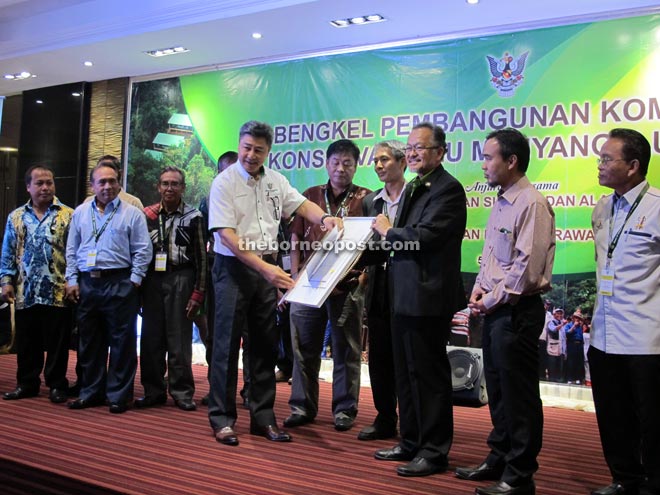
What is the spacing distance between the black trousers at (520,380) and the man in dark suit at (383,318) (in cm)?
97

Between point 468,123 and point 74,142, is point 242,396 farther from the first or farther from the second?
point 74,142

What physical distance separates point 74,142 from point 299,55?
10.2 ft

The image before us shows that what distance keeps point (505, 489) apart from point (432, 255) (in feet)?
3.32

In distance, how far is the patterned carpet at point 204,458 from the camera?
2.75m

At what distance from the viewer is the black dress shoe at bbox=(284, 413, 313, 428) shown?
12.8ft

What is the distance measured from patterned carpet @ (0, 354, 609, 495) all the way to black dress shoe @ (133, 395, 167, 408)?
0.10 meters

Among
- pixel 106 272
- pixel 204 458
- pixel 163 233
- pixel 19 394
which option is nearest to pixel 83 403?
pixel 19 394

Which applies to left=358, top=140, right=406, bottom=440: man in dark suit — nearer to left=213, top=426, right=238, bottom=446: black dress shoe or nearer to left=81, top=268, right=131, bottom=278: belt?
left=213, top=426, right=238, bottom=446: black dress shoe

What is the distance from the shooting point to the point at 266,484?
9.06 ft

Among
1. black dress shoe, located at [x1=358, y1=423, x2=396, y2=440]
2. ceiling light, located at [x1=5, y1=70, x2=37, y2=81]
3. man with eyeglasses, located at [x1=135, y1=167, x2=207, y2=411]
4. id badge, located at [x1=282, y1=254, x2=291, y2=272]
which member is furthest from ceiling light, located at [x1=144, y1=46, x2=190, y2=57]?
black dress shoe, located at [x1=358, y1=423, x2=396, y2=440]

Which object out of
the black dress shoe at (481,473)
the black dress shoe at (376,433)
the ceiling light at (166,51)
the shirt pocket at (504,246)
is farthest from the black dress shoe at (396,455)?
the ceiling light at (166,51)

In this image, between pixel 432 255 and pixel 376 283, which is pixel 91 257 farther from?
pixel 432 255

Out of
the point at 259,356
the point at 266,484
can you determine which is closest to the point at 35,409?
the point at 259,356

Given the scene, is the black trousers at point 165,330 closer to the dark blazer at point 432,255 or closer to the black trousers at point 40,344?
the black trousers at point 40,344
